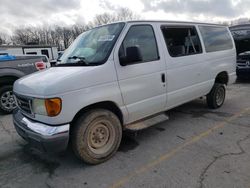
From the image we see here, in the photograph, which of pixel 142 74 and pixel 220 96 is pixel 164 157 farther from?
pixel 220 96

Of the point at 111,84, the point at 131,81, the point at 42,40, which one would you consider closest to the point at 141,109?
the point at 131,81

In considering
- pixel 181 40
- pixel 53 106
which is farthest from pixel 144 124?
pixel 181 40

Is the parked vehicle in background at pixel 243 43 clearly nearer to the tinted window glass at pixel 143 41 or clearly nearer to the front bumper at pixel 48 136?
the tinted window glass at pixel 143 41

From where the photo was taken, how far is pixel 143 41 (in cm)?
365

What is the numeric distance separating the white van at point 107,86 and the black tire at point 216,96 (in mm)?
972

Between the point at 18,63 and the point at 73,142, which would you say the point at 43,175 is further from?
the point at 18,63

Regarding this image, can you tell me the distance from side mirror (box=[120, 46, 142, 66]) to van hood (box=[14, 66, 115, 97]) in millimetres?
314

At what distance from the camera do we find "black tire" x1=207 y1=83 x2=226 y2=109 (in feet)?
17.5

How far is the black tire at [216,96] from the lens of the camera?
534 cm

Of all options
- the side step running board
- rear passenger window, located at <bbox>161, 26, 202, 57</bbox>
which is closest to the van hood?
the side step running board

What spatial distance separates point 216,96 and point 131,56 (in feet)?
10.6

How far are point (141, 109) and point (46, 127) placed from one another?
5.09 feet

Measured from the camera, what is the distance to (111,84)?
3.15 metres

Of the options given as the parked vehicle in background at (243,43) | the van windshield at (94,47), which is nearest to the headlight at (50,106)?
the van windshield at (94,47)
